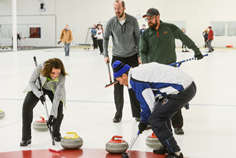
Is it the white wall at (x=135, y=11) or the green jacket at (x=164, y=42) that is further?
the white wall at (x=135, y=11)

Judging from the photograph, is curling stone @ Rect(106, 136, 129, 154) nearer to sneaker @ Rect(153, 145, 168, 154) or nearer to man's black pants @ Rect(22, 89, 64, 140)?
sneaker @ Rect(153, 145, 168, 154)

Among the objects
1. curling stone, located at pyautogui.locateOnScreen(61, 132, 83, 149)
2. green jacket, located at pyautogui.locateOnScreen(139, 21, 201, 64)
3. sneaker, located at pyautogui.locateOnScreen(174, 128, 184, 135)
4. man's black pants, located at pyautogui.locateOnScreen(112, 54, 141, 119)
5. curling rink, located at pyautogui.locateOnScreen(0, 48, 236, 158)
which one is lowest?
curling rink, located at pyautogui.locateOnScreen(0, 48, 236, 158)

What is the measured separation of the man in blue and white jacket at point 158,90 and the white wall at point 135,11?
30861mm

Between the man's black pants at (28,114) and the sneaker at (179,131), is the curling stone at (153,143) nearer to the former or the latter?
the sneaker at (179,131)

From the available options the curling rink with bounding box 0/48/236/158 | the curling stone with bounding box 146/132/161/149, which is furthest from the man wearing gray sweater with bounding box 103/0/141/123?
the curling stone with bounding box 146/132/161/149

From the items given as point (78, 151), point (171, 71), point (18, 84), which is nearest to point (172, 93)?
point (171, 71)

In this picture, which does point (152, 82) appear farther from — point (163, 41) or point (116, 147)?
point (163, 41)

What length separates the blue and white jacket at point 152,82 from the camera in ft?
10.2

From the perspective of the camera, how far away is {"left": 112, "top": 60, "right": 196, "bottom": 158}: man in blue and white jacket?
3.14 metres

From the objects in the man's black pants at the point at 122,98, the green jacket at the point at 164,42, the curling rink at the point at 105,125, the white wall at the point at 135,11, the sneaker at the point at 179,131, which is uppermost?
the white wall at the point at 135,11

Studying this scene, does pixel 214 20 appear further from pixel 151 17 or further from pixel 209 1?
pixel 151 17

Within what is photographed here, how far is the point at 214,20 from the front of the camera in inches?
1282

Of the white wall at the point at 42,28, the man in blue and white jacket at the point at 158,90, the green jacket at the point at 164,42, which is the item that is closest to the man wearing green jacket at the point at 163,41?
the green jacket at the point at 164,42

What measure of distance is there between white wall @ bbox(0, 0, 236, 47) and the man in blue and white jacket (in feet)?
101
